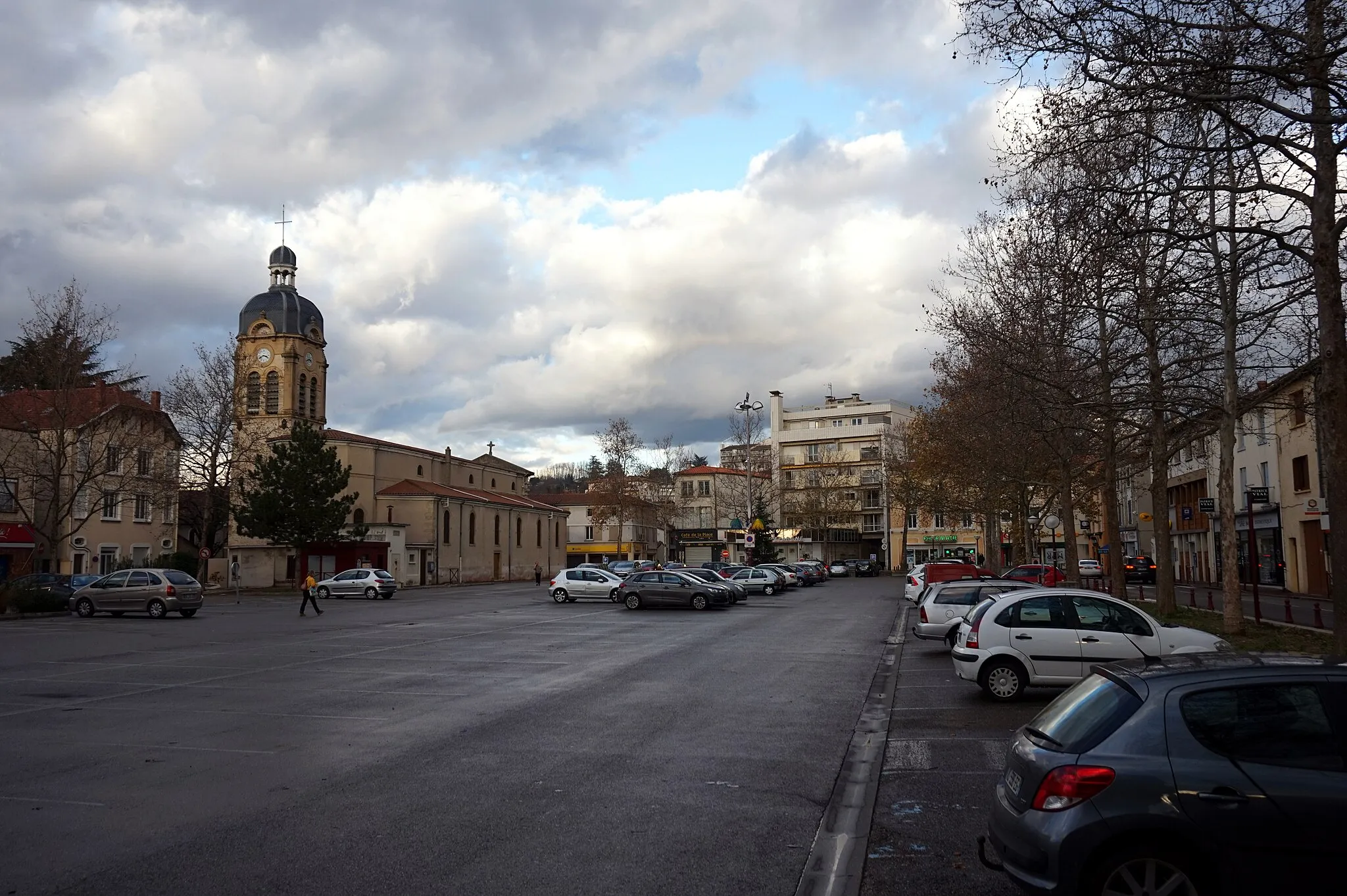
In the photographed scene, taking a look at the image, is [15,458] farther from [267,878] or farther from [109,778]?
[267,878]

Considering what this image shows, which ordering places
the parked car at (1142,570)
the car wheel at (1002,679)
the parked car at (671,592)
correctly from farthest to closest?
the parked car at (1142,570), the parked car at (671,592), the car wheel at (1002,679)

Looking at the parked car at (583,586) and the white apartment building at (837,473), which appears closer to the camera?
the parked car at (583,586)

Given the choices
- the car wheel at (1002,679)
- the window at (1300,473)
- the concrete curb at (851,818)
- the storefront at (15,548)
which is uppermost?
the window at (1300,473)

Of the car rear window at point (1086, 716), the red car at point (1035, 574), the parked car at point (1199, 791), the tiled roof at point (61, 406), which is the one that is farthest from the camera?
the tiled roof at point (61, 406)

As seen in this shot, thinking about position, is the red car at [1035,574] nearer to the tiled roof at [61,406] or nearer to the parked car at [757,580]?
the parked car at [757,580]

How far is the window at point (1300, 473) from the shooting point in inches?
1581

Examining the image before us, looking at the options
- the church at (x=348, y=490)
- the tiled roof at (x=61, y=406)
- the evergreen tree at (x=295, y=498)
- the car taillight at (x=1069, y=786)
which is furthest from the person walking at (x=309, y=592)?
the car taillight at (x=1069, y=786)

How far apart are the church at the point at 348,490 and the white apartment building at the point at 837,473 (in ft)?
97.0

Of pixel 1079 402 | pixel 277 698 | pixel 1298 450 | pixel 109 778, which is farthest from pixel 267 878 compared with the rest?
pixel 1298 450

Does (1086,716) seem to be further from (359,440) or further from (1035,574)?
(359,440)

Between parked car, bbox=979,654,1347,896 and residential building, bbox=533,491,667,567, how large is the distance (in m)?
86.3

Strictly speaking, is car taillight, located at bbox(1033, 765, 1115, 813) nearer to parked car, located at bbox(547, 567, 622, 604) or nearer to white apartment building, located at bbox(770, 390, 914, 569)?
parked car, located at bbox(547, 567, 622, 604)

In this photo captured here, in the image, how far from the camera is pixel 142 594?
111ft


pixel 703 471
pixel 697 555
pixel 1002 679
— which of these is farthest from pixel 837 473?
pixel 1002 679
